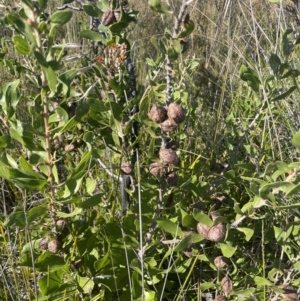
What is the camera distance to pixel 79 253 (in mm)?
924

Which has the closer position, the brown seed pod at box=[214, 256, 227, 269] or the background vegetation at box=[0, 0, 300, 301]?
the background vegetation at box=[0, 0, 300, 301]

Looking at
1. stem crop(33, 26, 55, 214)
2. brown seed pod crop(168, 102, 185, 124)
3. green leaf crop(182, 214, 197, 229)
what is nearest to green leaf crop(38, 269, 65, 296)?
stem crop(33, 26, 55, 214)

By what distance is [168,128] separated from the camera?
0.80 meters

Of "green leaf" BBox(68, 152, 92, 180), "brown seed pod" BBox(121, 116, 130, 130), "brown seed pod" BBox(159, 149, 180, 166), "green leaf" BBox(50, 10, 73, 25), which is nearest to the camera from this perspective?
"green leaf" BBox(50, 10, 73, 25)

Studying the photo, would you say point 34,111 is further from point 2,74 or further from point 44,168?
point 2,74

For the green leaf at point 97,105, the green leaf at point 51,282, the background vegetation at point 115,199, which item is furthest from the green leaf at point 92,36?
the green leaf at point 51,282

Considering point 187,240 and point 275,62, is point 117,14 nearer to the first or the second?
point 275,62

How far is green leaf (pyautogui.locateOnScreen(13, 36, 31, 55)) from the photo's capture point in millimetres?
626

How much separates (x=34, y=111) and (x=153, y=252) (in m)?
0.44

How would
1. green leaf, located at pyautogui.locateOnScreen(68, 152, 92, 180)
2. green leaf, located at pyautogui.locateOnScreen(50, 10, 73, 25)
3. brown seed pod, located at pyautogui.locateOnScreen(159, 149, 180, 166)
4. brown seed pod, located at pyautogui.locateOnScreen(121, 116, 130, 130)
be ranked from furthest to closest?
brown seed pod, located at pyautogui.locateOnScreen(121, 116, 130, 130) < brown seed pod, located at pyautogui.locateOnScreen(159, 149, 180, 166) < green leaf, located at pyautogui.locateOnScreen(68, 152, 92, 180) < green leaf, located at pyautogui.locateOnScreen(50, 10, 73, 25)

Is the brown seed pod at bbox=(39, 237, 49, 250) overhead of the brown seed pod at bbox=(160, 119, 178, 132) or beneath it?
beneath

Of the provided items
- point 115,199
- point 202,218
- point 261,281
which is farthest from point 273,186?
point 115,199

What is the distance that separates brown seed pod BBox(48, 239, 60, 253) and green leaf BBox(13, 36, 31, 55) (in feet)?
1.19

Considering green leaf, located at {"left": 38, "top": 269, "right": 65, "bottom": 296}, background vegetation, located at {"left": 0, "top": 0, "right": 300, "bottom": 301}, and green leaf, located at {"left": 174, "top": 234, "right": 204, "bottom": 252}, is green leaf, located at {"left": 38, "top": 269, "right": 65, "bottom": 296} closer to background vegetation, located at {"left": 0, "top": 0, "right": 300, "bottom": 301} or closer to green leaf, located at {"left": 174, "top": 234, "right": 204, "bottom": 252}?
background vegetation, located at {"left": 0, "top": 0, "right": 300, "bottom": 301}
